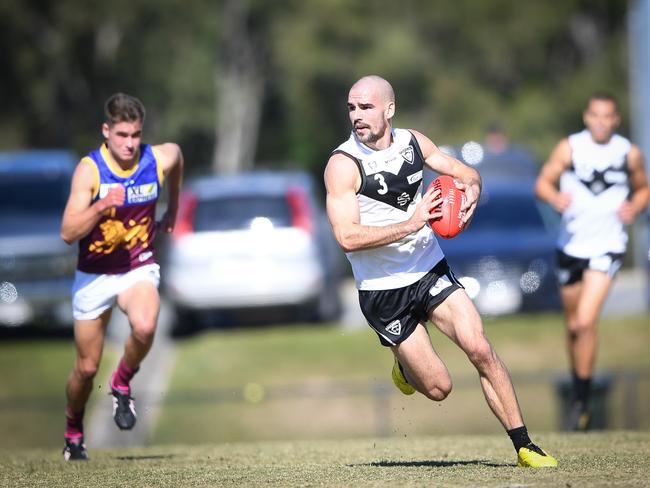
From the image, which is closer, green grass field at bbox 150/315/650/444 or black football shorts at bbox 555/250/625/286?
black football shorts at bbox 555/250/625/286

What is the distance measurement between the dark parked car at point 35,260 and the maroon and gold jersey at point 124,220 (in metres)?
8.39

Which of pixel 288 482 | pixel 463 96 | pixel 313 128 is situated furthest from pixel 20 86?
pixel 288 482

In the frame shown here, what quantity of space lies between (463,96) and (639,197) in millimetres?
34114

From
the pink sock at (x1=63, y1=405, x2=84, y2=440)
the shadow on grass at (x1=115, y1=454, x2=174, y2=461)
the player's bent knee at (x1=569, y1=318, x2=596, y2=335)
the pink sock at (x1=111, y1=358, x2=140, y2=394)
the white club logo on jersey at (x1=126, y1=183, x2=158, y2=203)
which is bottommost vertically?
the shadow on grass at (x1=115, y1=454, x2=174, y2=461)

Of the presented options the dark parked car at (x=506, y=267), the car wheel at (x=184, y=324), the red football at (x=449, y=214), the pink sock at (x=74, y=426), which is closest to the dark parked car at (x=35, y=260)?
the car wheel at (x=184, y=324)

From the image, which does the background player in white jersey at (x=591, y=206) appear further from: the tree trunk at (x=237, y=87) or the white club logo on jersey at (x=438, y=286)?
the tree trunk at (x=237, y=87)

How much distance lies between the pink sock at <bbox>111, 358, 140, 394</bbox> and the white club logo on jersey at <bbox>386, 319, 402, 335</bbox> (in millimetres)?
2041

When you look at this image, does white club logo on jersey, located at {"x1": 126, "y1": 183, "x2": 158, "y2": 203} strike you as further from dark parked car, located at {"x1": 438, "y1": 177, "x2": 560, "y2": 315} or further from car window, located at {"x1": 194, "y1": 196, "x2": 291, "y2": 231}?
dark parked car, located at {"x1": 438, "y1": 177, "x2": 560, "y2": 315}

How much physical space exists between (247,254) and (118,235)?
8.12m

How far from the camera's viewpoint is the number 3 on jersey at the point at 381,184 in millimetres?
7691

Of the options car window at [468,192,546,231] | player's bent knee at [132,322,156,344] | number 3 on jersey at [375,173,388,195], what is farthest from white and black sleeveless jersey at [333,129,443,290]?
car window at [468,192,546,231]

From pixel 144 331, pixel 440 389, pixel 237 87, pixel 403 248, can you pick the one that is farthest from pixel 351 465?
pixel 237 87

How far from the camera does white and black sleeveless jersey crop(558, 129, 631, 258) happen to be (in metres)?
11.0

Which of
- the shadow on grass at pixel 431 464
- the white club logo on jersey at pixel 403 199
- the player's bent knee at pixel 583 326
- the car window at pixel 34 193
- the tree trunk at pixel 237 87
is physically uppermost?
the tree trunk at pixel 237 87
